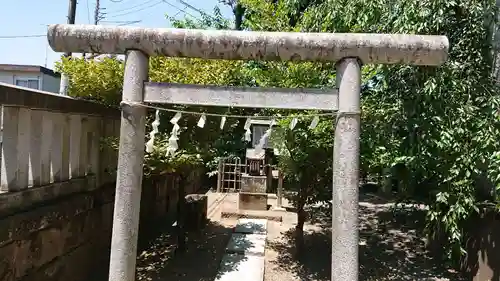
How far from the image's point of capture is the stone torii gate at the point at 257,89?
374 centimetres

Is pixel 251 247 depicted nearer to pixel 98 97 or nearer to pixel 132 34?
pixel 98 97

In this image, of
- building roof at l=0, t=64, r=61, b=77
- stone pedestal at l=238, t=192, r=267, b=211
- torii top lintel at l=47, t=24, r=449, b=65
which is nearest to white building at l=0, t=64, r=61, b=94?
building roof at l=0, t=64, r=61, b=77

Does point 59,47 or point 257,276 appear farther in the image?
point 257,276

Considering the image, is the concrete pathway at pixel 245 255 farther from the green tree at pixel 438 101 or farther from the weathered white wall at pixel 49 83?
the weathered white wall at pixel 49 83

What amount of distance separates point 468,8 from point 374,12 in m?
1.27

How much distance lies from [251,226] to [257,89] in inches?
233

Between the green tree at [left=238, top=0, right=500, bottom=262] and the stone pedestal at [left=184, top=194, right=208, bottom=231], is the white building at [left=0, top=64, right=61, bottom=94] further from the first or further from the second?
the green tree at [left=238, top=0, right=500, bottom=262]

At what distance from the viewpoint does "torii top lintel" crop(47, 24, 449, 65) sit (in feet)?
12.2

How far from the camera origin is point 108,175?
6.52 metres

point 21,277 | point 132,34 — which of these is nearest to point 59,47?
point 132,34

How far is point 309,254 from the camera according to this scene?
7.62 meters

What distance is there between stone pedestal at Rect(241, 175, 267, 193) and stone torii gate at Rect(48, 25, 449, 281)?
7.49m

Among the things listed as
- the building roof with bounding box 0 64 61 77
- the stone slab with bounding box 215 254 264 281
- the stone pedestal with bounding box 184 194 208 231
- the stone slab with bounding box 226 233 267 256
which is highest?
the building roof with bounding box 0 64 61 77

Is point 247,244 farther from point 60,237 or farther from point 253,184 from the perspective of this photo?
point 253,184
